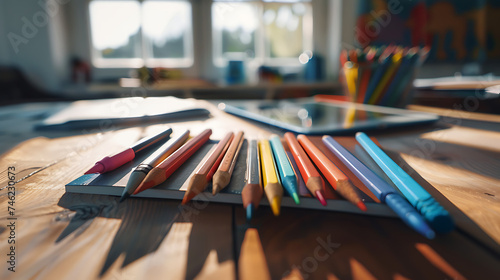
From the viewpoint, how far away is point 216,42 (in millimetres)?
2457

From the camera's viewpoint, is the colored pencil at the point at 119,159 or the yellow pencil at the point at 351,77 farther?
the yellow pencil at the point at 351,77

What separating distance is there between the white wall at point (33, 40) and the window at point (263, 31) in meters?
1.11

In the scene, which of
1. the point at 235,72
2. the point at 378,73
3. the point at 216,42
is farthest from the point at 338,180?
the point at 216,42

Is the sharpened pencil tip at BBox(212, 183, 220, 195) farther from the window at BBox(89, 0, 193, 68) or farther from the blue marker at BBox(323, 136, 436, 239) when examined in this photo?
the window at BBox(89, 0, 193, 68)

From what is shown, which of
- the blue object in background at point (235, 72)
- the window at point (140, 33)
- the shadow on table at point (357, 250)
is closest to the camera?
the shadow on table at point (357, 250)

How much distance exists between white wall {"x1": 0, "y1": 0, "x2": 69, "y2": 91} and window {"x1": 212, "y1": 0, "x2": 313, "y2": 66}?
1106mm

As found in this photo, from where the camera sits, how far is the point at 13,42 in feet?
6.62

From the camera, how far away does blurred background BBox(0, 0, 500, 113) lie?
77.7 inches

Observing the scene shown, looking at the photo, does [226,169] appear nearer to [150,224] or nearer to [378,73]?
[150,224]

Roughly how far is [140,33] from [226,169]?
7.72 ft

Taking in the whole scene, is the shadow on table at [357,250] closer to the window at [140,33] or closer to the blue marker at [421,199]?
the blue marker at [421,199]

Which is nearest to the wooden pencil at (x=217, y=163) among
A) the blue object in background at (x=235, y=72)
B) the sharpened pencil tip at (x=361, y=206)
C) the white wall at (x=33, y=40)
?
the sharpened pencil tip at (x=361, y=206)

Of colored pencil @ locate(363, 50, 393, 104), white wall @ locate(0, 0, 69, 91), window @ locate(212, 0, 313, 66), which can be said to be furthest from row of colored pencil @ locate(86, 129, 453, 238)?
window @ locate(212, 0, 313, 66)

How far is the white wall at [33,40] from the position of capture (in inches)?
78.0
